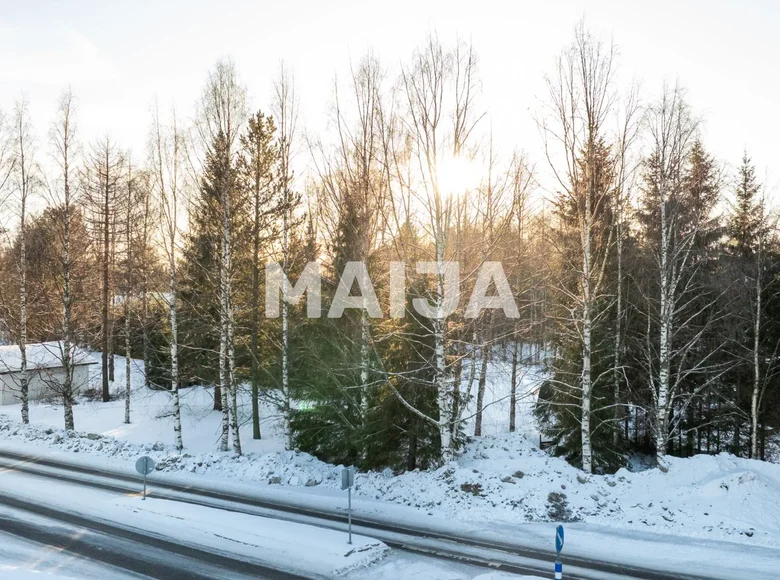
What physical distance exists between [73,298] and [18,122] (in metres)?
9.43

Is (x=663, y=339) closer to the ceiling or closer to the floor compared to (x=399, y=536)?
closer to the ceiling

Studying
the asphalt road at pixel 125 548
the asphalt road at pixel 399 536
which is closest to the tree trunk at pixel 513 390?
the asphalt road at pixel 399 536

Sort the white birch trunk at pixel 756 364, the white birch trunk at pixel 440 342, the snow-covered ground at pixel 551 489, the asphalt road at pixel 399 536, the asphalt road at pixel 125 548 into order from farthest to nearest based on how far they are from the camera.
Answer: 1. the white birch trunk at pixel 756 364
2. the white birch trunk at pixel 440 342
3. the snow-covered ground at pixel 551 489
4. the asphalt road at pixel 399 536
5. the asphalt road at pixel 125 548

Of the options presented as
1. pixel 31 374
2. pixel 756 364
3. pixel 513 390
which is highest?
pixel 756 364

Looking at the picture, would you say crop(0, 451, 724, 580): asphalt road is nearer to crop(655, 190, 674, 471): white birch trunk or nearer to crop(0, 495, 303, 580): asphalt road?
crop(0, 495, 303, 580): asphalt road

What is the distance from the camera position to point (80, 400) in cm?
3697

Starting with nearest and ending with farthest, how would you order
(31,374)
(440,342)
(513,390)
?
1. (440,342)
2. (513,390)
3. (31,374)

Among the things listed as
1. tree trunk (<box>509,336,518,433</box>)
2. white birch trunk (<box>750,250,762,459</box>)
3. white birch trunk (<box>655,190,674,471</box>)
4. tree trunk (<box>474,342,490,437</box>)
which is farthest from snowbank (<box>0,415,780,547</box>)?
tree trunk (<box>509,336,518,433</box>)

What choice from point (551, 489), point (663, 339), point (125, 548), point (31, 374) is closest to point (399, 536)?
point (551, 489)

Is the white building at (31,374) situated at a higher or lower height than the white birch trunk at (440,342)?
lower

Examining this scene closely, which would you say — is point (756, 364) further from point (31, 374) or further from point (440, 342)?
point (31, 374)

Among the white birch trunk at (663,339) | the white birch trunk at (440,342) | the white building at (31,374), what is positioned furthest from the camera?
the white building at (31,374)

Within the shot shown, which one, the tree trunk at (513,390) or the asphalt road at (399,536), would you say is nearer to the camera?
the asphalt road at (399,536)

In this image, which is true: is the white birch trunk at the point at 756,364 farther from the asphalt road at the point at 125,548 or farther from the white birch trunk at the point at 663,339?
the asphalt road at the point at 125,548
